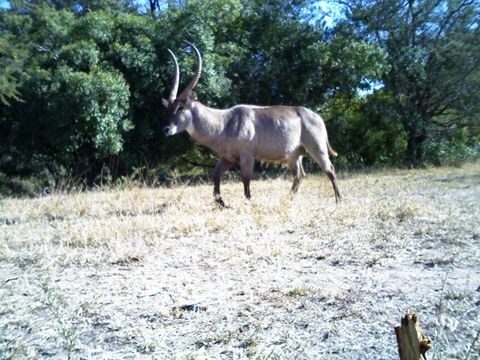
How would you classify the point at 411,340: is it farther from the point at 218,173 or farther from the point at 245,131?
the point at 245,131

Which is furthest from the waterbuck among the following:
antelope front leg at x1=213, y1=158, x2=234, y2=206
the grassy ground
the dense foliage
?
the dense foliage

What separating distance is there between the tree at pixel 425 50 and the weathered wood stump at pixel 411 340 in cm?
1593

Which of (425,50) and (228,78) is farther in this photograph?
(425,50)

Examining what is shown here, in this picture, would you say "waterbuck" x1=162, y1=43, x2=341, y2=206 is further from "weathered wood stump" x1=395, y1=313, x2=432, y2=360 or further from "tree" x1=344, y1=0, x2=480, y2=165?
"tree" x1=344, y1=0, x2=480, y2=165

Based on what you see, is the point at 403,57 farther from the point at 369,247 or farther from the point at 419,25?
the point at 369,247

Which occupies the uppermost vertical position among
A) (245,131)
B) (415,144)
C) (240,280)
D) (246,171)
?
(415,144)

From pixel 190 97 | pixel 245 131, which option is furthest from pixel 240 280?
pixel 190 97

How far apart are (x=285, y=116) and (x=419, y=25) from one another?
11.0 metres

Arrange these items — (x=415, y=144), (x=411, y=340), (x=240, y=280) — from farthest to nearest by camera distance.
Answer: (x=415, y=144), (x=240, y=280), (x=411, y=340)

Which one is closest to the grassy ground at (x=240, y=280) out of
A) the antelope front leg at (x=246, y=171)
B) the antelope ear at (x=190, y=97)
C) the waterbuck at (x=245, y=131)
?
the antelope front leg at (x=246, y=171)

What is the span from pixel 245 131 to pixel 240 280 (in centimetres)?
456

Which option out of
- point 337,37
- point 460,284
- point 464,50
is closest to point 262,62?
point 337,37

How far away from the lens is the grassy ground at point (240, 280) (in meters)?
2.76

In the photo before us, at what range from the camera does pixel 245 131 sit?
8.07m
